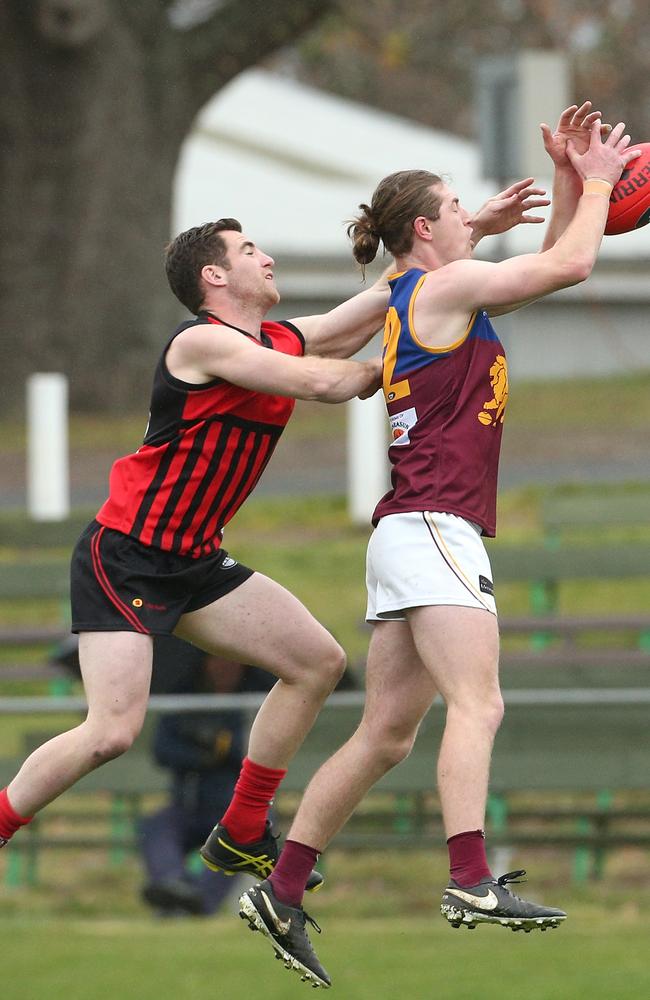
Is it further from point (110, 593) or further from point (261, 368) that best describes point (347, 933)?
point (261, 368)

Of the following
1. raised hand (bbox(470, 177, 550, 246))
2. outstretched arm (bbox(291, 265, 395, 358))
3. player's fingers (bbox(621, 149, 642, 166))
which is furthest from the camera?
outstretched arm (bbox(291, 265, 395, 358))

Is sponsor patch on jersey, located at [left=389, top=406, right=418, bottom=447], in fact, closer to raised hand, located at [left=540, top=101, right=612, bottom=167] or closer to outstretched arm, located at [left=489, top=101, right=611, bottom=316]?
outstretched arm, located at [left=489, top=101, right=611, bottom=316]

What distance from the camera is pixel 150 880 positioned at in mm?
9164

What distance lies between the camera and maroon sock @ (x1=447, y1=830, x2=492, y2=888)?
15.2ft

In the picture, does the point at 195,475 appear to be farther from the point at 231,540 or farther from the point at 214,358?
the point at 231,540

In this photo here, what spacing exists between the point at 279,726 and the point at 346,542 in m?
8.00

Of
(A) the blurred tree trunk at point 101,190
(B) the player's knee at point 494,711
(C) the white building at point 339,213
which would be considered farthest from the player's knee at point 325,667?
(C) the white building at point 339,213

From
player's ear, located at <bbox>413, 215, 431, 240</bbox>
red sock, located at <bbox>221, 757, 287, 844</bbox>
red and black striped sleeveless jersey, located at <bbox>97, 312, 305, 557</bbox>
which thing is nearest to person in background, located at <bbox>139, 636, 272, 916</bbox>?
red sock, located at <bbox>221, 757, 287, 844</bbox>

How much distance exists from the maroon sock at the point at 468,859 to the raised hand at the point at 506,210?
1.71 metres

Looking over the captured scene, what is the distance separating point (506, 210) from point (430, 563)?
1112 millimetres

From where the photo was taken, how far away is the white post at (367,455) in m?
13.1

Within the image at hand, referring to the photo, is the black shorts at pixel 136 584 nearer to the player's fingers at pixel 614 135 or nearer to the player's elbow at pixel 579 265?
the player's elbow at pixel 579 265

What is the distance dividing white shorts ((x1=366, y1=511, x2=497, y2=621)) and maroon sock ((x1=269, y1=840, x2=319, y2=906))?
2.42 ft

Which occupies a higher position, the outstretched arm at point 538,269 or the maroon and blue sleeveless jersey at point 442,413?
the outstretched arm at point 538,269
